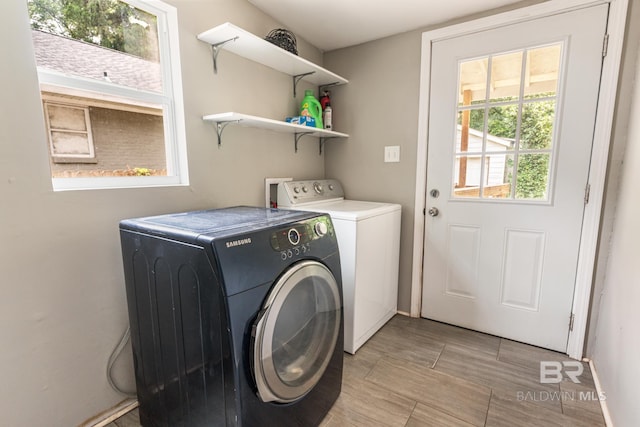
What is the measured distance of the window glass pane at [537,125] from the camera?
1741mm

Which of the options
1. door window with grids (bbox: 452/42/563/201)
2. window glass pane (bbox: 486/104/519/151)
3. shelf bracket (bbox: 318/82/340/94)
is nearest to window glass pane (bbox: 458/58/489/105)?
door window with grids (bbox: 452/42/563/201)

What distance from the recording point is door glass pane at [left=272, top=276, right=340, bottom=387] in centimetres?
107

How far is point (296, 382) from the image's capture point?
115 centimetres

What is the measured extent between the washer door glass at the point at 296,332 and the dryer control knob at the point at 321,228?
0.42ft

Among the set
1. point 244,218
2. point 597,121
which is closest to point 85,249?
point 244,218

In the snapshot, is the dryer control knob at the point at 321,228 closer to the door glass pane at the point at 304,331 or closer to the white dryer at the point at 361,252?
the door glass pane at the point at 304,331

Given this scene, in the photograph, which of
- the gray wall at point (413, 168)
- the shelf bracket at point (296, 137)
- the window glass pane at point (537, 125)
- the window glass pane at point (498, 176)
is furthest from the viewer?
the shelf bracket at point (296, 137)

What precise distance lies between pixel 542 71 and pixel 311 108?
55.1 inches

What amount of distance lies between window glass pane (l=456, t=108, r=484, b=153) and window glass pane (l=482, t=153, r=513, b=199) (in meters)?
0.11

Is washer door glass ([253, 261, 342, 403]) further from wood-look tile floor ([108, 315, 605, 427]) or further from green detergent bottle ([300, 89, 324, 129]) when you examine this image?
green detergent bottle ([300, 89, 324, 129])

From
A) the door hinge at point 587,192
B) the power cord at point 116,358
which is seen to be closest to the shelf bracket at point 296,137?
the power cord at point 116,358

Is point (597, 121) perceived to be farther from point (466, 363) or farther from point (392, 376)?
point (392, 376)

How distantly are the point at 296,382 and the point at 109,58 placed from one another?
1593mm

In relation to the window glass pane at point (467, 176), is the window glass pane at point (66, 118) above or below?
above
